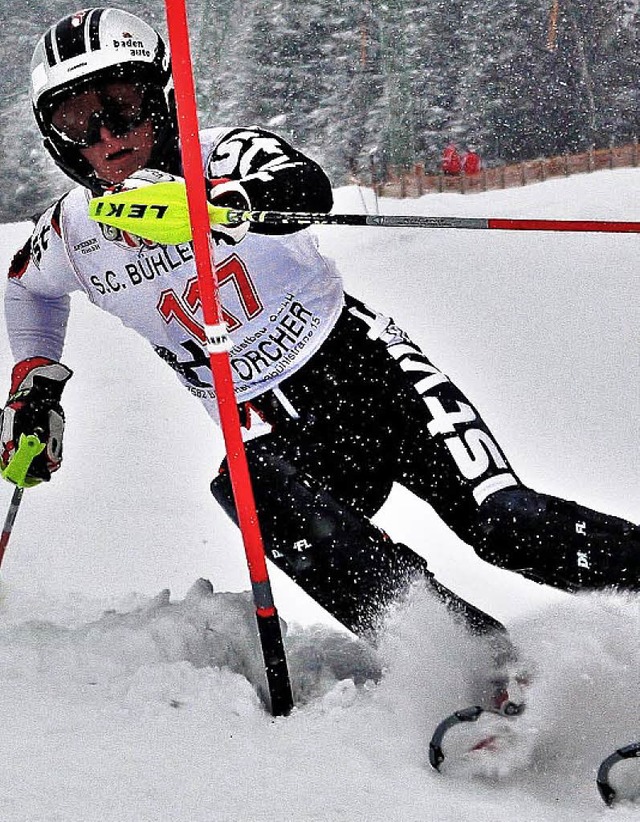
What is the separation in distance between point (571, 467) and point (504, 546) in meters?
3.37

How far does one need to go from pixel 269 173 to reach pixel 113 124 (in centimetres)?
39

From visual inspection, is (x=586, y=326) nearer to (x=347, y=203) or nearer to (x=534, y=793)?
(x=347, y=203)

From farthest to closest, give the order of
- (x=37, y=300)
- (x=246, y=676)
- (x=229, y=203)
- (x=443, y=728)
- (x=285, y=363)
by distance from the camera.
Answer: (x=37, y=300)
(x=285, y=363)
(x=246, y=676)
(x=229, y=203)
(x=443, y=728)

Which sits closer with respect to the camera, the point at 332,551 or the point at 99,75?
the point at 332,551

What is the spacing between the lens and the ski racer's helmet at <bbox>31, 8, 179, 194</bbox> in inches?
75.5

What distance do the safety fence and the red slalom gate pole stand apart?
7492 mm

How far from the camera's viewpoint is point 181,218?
60.8 inches

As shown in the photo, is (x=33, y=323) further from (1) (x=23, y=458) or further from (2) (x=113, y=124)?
(2) (x=113, y=124)

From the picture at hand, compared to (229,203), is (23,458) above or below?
below

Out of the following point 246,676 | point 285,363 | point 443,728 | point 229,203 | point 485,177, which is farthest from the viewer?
point 485,177

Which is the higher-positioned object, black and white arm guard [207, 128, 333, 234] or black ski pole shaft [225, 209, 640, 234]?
black and white arm guard [207, 128, 333, 234]

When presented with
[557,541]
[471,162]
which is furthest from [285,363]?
[471,162]

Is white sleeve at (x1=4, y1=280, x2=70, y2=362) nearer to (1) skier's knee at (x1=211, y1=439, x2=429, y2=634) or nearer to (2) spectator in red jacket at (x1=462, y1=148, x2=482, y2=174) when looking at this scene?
(1) skier's knee at (x1=211, y1=439, x2=429, y2=634)

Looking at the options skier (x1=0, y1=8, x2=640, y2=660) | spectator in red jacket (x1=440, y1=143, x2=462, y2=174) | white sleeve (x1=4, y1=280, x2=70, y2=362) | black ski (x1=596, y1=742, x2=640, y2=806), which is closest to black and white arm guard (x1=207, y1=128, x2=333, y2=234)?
skier (x1=0, y1=8, x2=640, y2=660)
